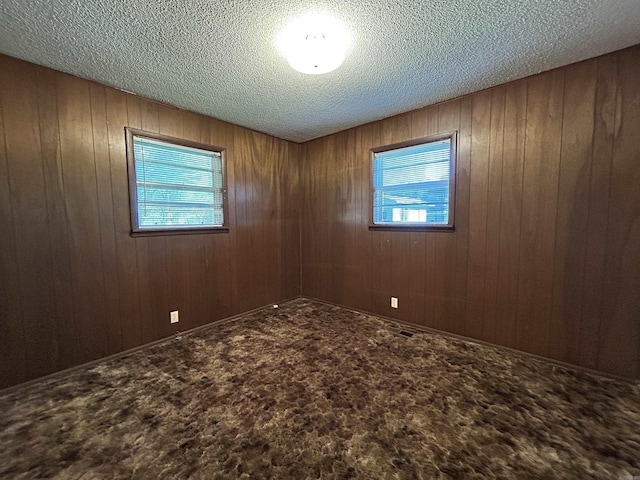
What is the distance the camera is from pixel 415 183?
289cm

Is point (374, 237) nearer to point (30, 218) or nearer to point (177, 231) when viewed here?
point (177, 231)

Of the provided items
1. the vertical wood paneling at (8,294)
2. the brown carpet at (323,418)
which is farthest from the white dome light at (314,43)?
the brown carpet at (323,418)

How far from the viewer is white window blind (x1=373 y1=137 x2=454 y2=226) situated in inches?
106

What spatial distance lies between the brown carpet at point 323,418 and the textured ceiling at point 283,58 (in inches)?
95.9

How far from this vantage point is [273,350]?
8.07ft

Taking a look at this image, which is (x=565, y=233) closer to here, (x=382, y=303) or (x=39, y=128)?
(x=382, y=303)

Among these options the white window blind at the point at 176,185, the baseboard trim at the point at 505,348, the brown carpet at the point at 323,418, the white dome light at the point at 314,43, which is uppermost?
the white dome light at the point at 314,43

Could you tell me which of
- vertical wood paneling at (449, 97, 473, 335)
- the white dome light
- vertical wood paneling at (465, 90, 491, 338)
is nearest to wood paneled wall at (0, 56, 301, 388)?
the white dome light

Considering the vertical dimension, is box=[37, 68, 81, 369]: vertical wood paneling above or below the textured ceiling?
below

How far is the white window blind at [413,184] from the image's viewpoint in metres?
2.70

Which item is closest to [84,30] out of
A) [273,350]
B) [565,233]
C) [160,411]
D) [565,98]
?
[160,411]

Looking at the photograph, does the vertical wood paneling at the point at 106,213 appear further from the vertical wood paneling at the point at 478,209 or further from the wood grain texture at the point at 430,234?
the vertical wood paneling at the point at 478,209

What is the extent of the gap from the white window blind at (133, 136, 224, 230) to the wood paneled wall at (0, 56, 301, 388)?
14 centimetres

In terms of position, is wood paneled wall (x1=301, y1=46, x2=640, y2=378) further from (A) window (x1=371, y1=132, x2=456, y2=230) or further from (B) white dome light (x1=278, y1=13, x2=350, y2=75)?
(B) white dome light (x1=278, y1=13, x2=350, y2=75)
